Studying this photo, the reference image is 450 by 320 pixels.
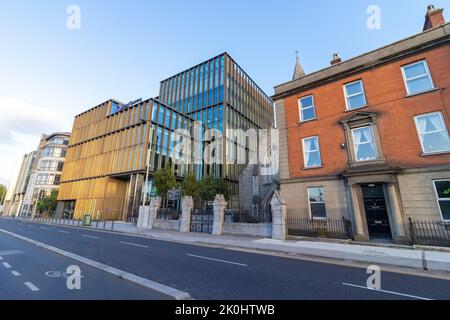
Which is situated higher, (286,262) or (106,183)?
(106,183)

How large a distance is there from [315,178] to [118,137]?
1549 inches

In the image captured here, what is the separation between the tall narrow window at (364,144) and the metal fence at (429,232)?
4.61m

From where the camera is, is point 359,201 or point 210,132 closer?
point 359,201

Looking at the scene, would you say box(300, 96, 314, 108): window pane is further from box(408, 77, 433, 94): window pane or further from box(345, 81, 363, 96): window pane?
box(408, 77, 433, 94): window pane

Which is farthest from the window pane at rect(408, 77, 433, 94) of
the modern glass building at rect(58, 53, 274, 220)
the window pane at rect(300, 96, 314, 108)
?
the modern glass building at rect(58, 53, 274, 220)

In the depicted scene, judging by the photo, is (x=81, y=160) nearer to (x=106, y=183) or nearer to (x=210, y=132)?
Answer: (x=106, y=183)

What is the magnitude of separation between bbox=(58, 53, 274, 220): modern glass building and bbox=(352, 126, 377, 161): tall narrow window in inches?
1138

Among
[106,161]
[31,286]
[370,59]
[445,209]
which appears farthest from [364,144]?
[106,161]

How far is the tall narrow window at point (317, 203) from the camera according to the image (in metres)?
15.5

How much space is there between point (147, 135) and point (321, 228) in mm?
32331

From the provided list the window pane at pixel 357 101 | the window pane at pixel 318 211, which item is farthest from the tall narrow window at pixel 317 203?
the window pane at pixel 357 101

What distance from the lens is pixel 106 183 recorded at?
39812mm
